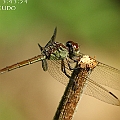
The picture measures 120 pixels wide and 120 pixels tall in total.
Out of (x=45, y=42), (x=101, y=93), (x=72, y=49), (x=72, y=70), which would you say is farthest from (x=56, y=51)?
(x=45, y=42)

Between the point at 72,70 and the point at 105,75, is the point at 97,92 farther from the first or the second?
the point at 72,70

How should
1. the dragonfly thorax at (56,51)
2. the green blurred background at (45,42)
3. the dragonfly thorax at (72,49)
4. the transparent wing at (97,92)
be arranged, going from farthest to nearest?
the green blurred background at (45,42), the dragonfly thorax at (56,51), the dragonfly thorax at (72,49), the transparent wing at (97,92)

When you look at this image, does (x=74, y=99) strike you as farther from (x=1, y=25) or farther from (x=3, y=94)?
(x=1, y=25)

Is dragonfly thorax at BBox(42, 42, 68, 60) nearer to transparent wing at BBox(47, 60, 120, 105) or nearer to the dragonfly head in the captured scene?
the dragonfly head

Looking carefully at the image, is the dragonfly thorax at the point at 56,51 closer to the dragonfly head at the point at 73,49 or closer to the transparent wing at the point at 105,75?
the dragonfly head at the point at 73,49

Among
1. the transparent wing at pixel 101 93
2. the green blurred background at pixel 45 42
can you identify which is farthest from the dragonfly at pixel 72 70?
the green blurred background at pixel 45 42

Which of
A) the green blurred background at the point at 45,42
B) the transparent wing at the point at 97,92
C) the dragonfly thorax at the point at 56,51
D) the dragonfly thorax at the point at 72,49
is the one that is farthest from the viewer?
the green blurred background at the point at 45,42

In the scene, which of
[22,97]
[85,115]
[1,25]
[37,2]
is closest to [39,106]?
[22,97]
